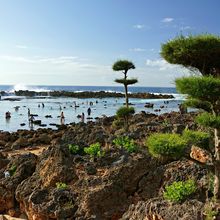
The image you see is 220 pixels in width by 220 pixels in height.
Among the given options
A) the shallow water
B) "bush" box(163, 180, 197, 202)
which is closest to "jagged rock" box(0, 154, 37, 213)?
"bush" box(163, 180, 197, 202)

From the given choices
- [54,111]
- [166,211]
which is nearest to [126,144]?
[166,211]

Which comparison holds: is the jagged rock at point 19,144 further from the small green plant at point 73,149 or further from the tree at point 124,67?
the small green plant at point 73,149

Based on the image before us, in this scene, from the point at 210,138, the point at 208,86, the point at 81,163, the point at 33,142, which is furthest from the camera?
the point at 33,142

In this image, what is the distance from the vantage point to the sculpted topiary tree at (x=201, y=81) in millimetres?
8156

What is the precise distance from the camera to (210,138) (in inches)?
382

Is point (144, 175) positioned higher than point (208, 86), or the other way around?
point (208, 86)

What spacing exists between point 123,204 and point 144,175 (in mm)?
1034

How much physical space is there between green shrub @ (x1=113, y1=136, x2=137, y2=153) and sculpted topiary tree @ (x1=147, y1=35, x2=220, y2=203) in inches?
127

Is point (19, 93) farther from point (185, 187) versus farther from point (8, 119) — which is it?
point (185, 187)

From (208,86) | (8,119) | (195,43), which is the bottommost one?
(8,119)

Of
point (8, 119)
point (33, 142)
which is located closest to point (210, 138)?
point (33, 142)

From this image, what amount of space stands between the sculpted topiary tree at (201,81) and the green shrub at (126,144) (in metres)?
3.22

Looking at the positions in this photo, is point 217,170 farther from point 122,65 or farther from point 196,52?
point 122,65

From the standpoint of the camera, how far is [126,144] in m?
12.9
